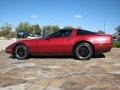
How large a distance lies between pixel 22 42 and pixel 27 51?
1.37ft

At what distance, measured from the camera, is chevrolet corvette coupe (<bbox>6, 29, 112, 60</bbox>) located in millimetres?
9742

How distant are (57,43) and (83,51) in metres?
1.05

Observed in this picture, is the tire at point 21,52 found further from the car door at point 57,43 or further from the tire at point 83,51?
the tire at point 83,51

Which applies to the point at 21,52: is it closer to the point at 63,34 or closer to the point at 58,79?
the point at 63,34

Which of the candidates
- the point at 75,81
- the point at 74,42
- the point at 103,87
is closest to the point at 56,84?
the point at 75,81

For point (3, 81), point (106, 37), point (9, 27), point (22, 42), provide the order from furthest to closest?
point (9, 27) < point (22, 42) < point (106, 37) < point (3, 81)

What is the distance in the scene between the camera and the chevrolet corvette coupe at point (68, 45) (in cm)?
974

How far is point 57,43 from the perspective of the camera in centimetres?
1002

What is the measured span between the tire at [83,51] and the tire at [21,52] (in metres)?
1.98

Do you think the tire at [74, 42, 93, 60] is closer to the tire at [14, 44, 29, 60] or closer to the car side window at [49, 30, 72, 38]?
the car side window at [49, 30, 72, 38]

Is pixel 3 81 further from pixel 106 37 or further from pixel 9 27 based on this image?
pixel 9 27

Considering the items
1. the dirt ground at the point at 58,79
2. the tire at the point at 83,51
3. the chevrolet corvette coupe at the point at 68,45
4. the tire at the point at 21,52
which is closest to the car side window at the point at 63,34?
the chevrolet corvette coupe at the point at 68,45

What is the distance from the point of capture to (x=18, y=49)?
1047 centimetres

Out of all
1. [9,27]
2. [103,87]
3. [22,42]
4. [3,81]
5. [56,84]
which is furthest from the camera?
[9,27]
